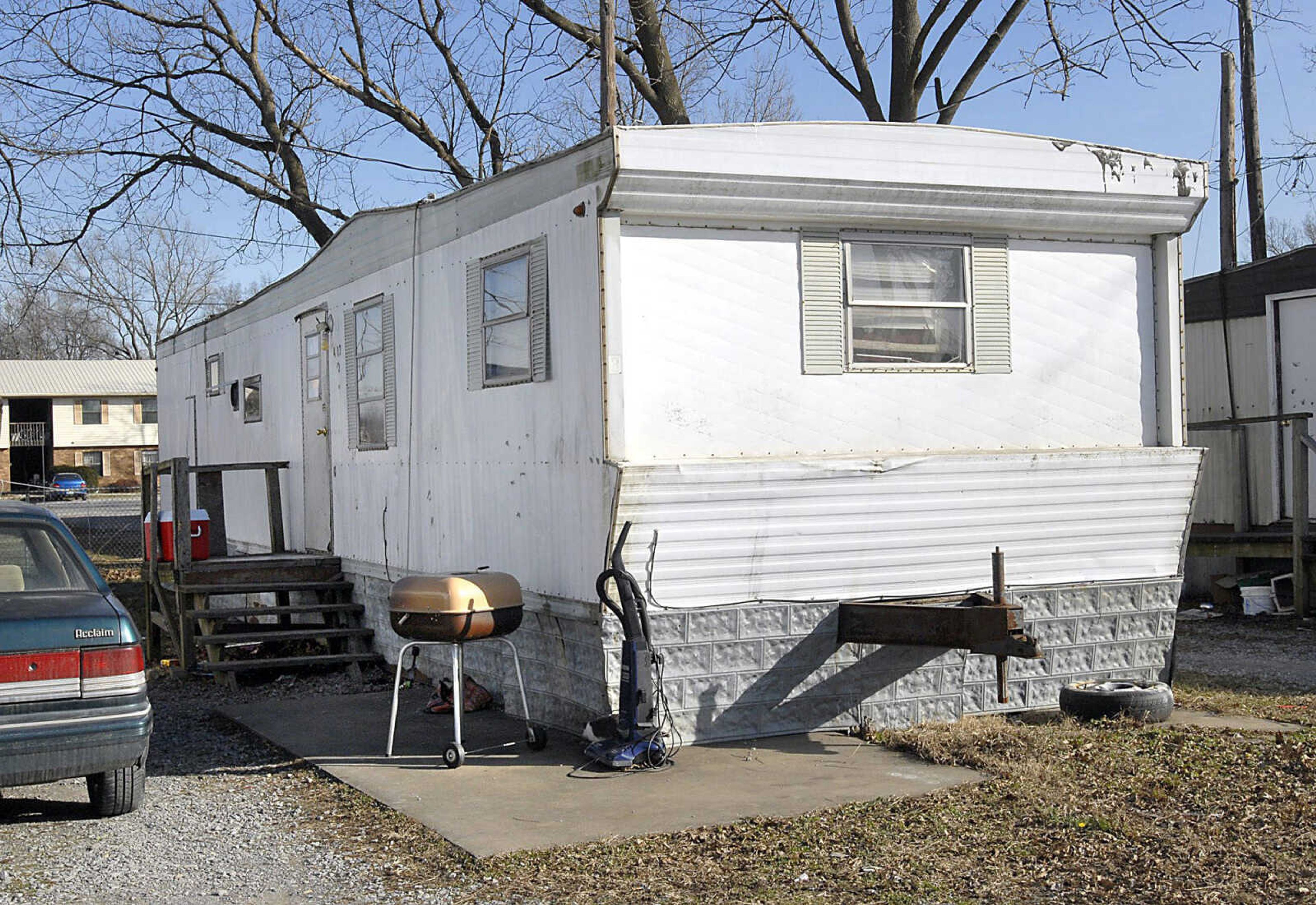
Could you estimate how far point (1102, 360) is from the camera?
8352mm

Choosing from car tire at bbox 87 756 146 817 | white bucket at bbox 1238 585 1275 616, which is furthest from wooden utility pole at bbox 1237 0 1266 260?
car tire at bbox 87 756 146 817

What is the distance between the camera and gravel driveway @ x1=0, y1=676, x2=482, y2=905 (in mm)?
5234

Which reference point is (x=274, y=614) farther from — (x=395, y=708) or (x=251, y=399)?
(x=395, y=708)

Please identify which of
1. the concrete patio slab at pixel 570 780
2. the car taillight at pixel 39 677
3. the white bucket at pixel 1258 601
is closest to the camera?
the car taillight at pixel 39 677

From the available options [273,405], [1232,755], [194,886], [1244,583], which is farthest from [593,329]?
[1244,583]

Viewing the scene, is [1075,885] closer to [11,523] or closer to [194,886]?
[194,886]

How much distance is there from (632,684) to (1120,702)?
10.0ft

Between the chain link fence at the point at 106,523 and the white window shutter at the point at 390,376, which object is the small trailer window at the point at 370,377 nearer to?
the white window shutter at the point at 390,376

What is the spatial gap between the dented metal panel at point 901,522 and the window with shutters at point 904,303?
23.4 inches

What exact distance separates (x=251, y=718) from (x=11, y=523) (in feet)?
9.15

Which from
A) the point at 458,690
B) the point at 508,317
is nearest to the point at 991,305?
the point at 508,317

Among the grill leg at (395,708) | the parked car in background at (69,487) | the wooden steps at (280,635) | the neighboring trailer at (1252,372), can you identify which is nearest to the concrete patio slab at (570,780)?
the grill leg at (395,708)

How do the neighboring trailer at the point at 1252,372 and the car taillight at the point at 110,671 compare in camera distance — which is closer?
the car taillight at the point at 110,671

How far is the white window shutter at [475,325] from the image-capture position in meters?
8.34
